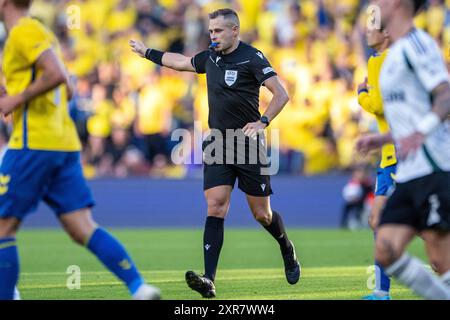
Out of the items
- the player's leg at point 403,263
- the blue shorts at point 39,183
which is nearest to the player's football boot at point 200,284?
the blue shorts at point 39,183

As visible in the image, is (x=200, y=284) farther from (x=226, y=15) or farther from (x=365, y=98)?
(x=226, y=15)

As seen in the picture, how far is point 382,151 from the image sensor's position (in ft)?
27.1

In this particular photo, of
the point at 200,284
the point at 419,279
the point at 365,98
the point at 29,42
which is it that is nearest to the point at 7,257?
the point at 29,42

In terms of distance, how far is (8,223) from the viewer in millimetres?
6688

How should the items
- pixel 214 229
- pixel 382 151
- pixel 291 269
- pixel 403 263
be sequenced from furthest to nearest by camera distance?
1. pixel 291 269
2. pixel 214 229
3. pixel 382 151
4. pixel 403 263

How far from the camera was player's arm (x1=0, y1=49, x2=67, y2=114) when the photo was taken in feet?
21.4

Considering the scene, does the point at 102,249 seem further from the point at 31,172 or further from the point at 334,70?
the point at 334,70

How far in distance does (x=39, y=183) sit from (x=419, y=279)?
8.89 ft

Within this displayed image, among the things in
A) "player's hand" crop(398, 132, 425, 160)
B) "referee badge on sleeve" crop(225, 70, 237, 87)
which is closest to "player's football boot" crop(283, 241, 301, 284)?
"referee badge on sleeve" crop(225, 70, 237, 87)

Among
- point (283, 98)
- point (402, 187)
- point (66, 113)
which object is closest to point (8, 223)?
point (66, 113)

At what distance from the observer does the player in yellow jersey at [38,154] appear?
657 cm

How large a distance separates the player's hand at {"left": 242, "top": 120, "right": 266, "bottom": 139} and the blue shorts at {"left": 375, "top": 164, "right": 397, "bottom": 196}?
1.26m

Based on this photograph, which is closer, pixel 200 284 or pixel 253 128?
pixel 200 284

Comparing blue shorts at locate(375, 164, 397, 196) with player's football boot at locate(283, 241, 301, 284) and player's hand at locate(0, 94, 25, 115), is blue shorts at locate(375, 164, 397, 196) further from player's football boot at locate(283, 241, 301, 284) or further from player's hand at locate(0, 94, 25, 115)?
player's hand at locate(0, 94, 25, 115)
